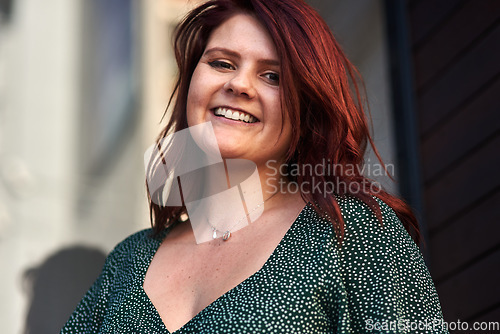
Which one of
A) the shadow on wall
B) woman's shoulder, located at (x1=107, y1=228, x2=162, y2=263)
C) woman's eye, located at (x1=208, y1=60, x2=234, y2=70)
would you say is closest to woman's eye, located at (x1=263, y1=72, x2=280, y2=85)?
woman's eye, located at (x1=208, y1=60, x2=234, y2=70)

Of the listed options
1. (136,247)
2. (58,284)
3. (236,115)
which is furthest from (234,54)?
(58,284)

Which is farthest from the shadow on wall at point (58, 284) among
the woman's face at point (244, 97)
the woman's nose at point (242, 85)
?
the woman's nose at point (242, 85)

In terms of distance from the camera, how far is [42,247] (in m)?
2.49

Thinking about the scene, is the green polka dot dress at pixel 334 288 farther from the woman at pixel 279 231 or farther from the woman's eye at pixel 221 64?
the woman's eye at pixel 221 64

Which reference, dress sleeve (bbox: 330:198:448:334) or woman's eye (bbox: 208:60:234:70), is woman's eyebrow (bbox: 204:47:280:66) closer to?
woman's eye (bbox: 208:60:234:70)

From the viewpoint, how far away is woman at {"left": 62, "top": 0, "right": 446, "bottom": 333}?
118 centimetres

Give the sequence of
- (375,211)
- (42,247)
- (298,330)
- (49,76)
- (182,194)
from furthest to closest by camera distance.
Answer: (49,76), (42,247), (182,194), (375,211), (298,330)

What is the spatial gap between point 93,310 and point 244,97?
2.35 feet

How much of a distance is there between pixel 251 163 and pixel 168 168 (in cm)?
35

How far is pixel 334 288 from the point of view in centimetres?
118

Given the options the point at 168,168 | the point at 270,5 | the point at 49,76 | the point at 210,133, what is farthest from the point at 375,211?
the point at 49,76

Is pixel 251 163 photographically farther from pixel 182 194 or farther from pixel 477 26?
pixel 477 26

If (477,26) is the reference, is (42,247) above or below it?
below

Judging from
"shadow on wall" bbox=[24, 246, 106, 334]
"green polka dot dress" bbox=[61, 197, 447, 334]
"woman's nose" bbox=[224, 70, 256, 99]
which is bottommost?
"shadow on wall" bbox=[24, 246, 106, 334]
